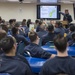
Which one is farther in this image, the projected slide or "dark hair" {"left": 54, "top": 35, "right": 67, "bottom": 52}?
the projected slide

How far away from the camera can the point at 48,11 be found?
49.8 ft

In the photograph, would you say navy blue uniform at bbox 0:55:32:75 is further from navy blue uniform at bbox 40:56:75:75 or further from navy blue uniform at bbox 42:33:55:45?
navy blue uniform at bbox 42:33:55:45

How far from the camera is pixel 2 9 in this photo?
15.5m

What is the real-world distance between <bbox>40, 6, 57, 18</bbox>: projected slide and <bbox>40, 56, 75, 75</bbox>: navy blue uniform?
12508 millimetres

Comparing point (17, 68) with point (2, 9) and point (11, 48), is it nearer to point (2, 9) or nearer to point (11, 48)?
point (11, 48)

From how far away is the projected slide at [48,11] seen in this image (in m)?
15.0

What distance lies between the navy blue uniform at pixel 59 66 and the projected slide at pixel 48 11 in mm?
12508

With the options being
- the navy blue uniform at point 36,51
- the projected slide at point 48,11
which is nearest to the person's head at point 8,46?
the navy blue uniform at point 36,51

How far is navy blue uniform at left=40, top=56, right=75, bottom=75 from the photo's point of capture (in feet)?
8.43

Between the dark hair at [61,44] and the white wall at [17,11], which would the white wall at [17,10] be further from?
the dark hair at [61,44]

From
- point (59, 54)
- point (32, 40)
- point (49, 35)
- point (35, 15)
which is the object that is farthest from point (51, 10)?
point (59, 54)

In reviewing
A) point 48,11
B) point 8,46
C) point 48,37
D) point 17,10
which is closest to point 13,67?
point 8,46

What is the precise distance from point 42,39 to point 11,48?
4.00 m

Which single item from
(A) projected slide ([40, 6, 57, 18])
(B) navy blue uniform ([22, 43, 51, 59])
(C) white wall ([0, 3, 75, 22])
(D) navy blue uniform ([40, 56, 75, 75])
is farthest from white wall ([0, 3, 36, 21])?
(D) navy blue uniform ([40, 56, 75, 75])
